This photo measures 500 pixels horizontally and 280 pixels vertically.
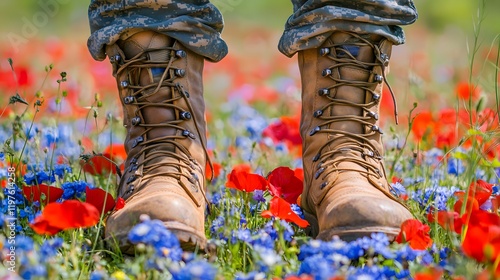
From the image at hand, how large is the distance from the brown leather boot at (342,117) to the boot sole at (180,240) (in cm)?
35

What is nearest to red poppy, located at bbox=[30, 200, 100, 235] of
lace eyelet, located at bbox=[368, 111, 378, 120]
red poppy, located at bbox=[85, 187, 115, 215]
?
red poppy, located at bbox=[85, 187, 115, 215]

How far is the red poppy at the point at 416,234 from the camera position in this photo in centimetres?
156

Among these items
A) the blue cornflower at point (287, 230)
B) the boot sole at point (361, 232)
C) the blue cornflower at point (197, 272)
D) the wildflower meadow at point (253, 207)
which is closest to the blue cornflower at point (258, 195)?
the wildflower meadow at point (253, 207)

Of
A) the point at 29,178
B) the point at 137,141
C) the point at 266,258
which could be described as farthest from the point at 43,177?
the point at 266,258

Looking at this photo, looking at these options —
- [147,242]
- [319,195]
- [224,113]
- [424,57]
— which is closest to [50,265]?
[147,242]

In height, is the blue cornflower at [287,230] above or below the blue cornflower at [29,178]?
below

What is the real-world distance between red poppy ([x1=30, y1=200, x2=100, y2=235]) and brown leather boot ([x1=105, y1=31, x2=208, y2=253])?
385 mm

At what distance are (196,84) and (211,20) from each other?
0.60ft

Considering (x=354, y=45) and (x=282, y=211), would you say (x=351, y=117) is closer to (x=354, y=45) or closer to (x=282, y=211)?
(x=354, y=45)

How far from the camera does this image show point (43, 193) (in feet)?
6.37

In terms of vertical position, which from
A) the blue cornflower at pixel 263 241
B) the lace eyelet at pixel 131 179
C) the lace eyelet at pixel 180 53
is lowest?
the blue cornflower at pixel 263 241

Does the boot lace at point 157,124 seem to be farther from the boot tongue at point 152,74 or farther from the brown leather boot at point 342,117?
the brown leather boot at point 342,117

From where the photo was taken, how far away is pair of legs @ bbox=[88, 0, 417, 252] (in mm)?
1932

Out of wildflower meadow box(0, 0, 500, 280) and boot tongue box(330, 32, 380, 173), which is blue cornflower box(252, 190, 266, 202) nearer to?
wildflower meadow box(0, 0, 500, 280)
